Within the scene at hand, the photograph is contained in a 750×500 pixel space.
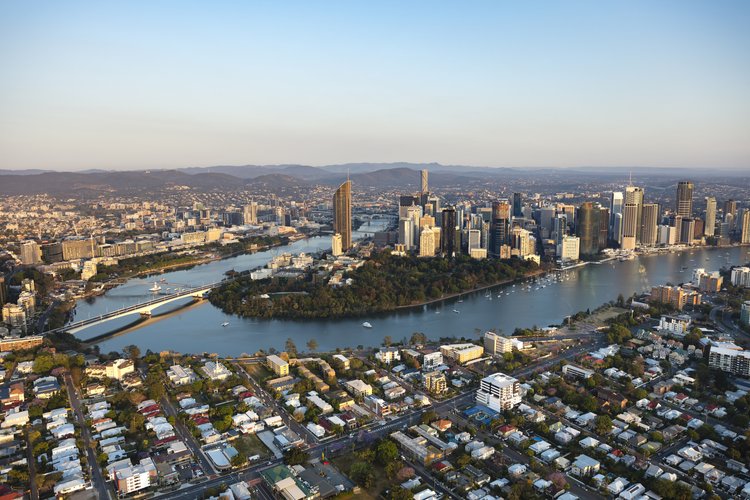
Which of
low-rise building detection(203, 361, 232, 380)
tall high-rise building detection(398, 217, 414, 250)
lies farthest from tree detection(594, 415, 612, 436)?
tall high-rise building detection(398, 217, 414, 250)

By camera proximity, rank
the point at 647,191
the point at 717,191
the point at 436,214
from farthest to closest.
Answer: the point at 647,191, the point at 717,191, the point at 436,214

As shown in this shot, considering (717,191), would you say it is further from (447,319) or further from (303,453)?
(303,453)

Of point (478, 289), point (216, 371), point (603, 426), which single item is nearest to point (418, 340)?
point (216, 371)

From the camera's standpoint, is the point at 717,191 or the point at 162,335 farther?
the point at 717,191

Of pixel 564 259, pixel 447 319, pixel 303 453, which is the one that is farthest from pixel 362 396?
pixel 564 259

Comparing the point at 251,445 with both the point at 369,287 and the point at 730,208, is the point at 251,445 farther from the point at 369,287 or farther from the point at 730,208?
the point at 730,208

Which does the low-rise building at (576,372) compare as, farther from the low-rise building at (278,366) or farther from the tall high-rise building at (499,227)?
the tall high-rise building at (499,227)
